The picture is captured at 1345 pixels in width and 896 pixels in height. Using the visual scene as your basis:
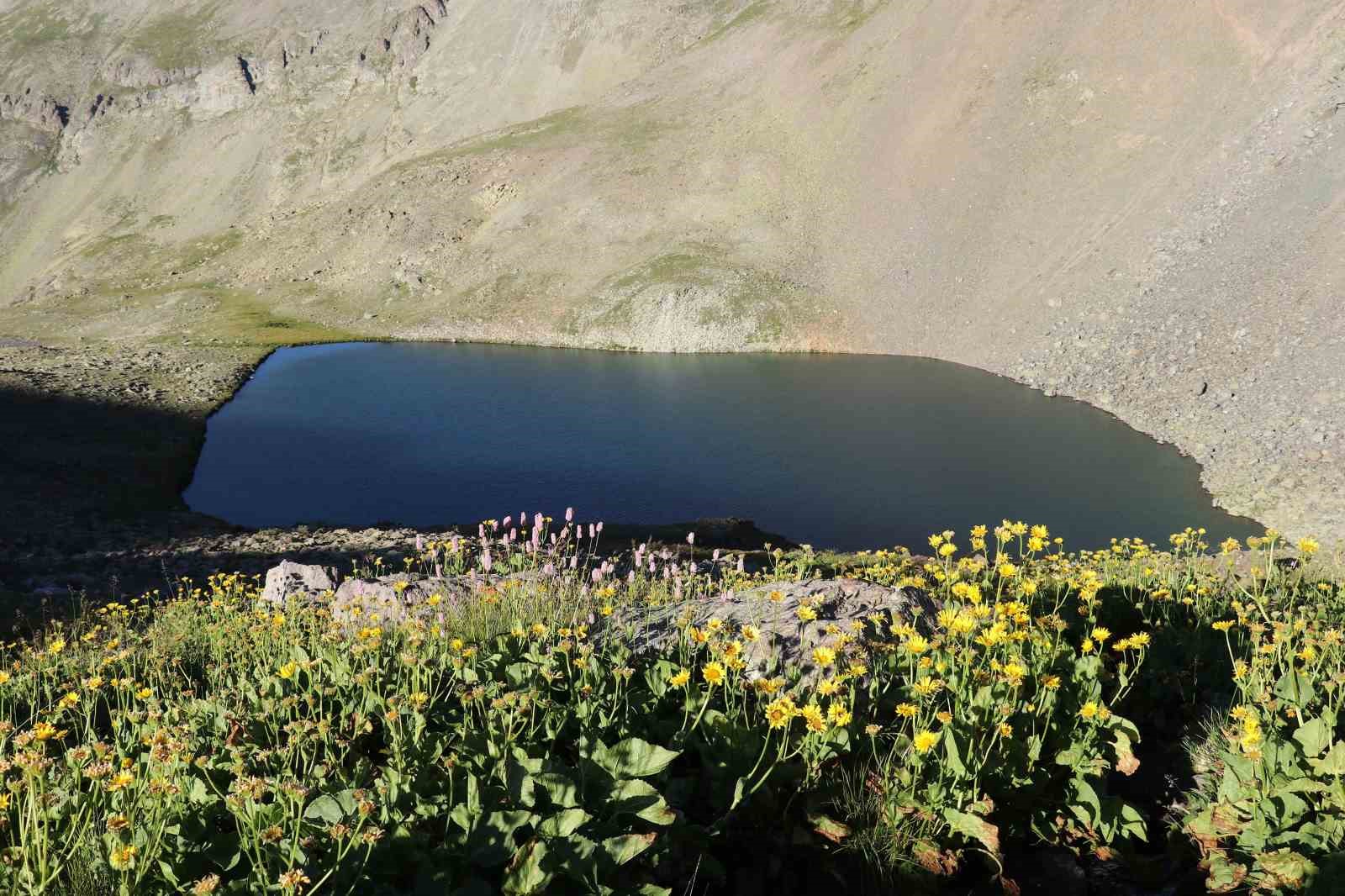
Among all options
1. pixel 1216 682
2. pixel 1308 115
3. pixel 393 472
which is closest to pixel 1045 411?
pixel 1308 115

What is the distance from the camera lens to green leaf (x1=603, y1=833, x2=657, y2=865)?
4277 millimetres

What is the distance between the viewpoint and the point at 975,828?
16.4 ft

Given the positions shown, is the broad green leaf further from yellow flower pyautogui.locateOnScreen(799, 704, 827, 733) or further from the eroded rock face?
the eroded rock face

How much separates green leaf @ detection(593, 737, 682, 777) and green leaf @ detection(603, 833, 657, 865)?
540mm

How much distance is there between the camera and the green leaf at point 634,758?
488cm

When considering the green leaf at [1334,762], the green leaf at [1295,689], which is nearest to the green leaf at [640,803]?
the green leaf at [1334,762]

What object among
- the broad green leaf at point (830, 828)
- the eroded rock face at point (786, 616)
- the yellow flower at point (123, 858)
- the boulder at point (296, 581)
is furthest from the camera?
the boulder at point (296, 581)

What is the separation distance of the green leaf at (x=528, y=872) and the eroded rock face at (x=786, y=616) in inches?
99.8

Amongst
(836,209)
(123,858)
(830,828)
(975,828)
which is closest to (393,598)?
(123,858)

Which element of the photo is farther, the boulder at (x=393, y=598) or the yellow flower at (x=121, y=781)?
the boulder at (x=393, y=598)

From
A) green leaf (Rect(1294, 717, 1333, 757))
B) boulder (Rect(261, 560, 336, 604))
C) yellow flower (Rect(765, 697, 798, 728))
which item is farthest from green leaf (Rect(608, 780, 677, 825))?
boulder (Rect(261, 560, 336, 604))

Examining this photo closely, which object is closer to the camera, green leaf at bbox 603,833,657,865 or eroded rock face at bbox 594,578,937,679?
green leaf at bbox 603,833,657,865

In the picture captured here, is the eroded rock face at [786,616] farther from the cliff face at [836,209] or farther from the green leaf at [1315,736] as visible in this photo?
the cliff face at [836,209]

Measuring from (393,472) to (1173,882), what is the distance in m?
40.5
